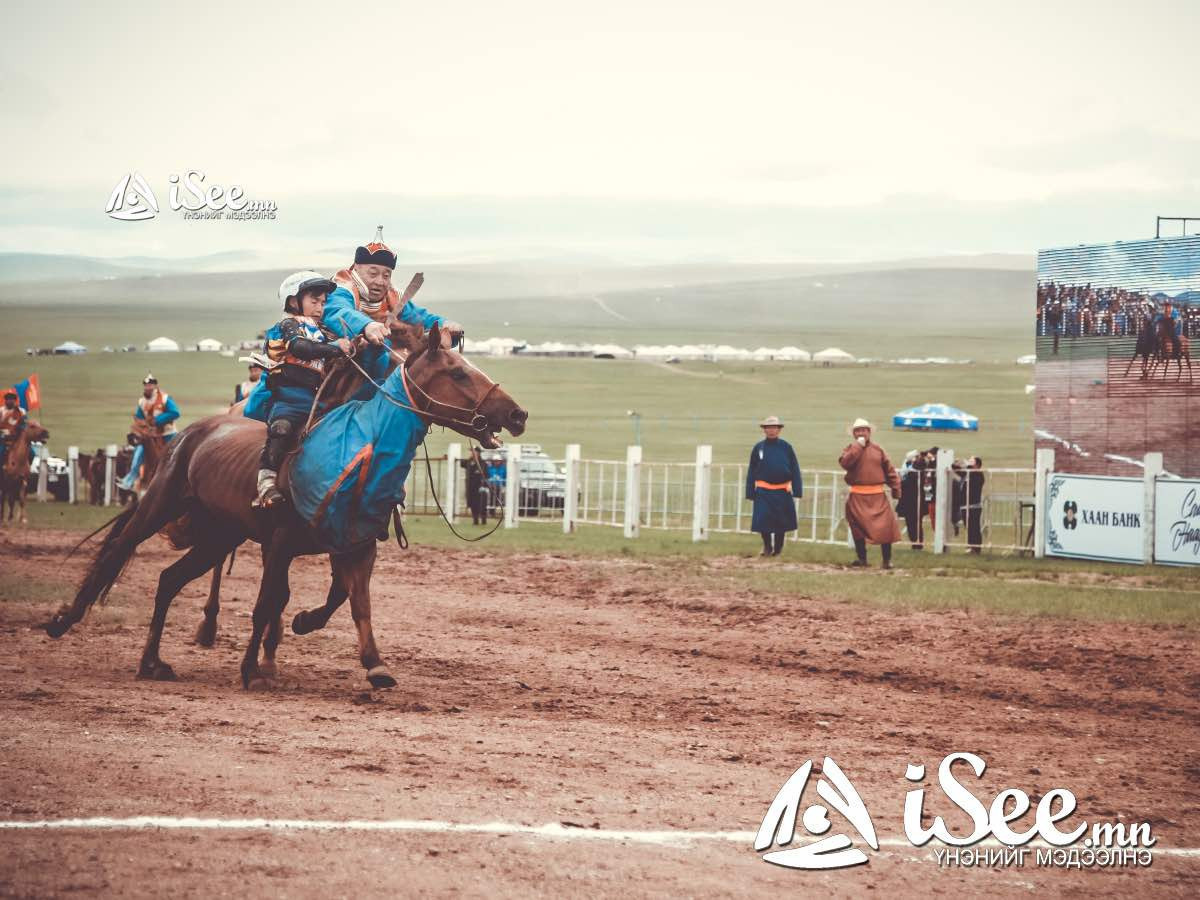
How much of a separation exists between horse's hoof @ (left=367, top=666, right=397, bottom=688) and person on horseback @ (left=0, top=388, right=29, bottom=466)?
1827 centimetres

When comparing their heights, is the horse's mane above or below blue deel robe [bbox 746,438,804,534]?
above

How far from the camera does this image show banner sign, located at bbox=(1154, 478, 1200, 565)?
19812 millimetres

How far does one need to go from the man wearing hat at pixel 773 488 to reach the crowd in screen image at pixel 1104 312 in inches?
274

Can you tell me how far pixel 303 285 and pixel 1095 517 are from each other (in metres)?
14.1

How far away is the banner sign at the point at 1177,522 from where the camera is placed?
1981 cm

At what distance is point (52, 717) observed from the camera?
27.6ft

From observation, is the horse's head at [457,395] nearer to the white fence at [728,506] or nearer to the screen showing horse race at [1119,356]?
the white fence at [728,506]

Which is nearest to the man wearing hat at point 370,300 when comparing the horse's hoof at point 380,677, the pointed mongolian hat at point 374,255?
the pointed mongolian hat at point 374,255

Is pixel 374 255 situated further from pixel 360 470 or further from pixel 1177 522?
pixel 1177 522

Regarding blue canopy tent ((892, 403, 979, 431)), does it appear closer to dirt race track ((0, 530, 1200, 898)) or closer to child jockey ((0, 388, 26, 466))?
child jockey ((0, 388, 26, 466))

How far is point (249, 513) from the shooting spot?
10.3m

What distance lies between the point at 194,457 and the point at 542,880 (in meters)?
6.09

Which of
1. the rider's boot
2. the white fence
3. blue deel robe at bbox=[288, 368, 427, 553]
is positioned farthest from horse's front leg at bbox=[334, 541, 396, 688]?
the white fence

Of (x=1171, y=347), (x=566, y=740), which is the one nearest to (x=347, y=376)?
(x=566, y=740)
